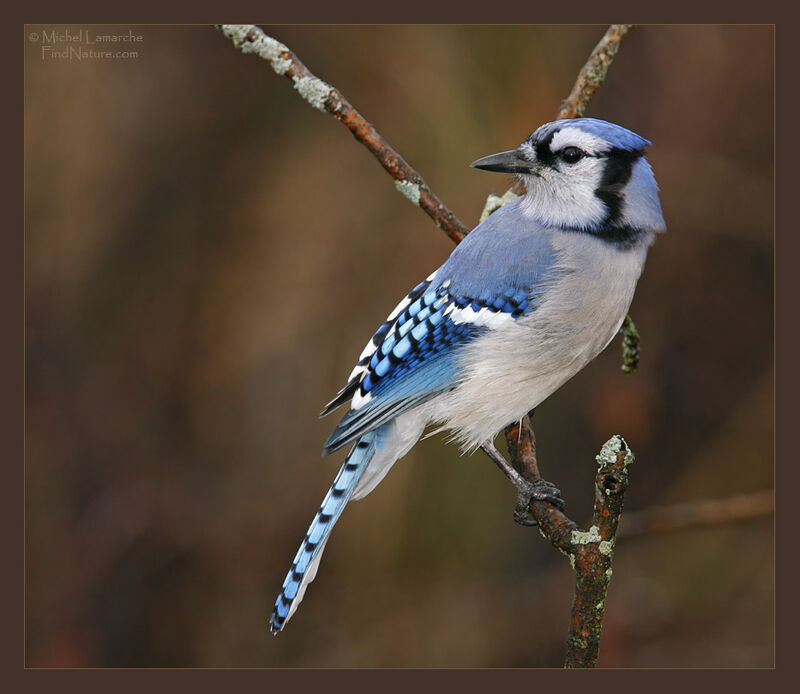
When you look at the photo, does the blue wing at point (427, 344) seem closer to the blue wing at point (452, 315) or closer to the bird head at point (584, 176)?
the blue wing at point (452, 315)

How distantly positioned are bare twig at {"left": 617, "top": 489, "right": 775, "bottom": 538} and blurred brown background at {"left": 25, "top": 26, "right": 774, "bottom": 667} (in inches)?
15.3

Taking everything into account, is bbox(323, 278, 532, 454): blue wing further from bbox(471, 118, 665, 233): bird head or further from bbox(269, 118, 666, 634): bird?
bbox(471, 118, 665, 233): bird head

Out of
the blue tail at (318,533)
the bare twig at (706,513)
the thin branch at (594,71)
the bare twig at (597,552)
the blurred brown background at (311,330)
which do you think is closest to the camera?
the bare twig at (597,552)

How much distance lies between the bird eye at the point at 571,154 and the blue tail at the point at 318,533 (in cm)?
85

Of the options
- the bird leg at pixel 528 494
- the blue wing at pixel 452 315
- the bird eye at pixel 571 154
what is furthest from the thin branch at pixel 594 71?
the bird leg at pixel 528 494

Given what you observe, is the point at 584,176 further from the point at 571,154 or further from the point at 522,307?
the point at 522,307

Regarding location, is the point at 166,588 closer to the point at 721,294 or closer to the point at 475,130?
the point at 475,130

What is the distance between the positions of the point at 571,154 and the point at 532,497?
87 centimetres

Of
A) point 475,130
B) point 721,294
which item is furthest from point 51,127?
point 721,294

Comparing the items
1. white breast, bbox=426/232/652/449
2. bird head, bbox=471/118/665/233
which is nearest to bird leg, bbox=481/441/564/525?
white breast, bbox=426/232/652/449

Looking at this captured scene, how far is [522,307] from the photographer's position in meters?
2.37

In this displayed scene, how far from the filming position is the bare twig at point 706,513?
292 cm

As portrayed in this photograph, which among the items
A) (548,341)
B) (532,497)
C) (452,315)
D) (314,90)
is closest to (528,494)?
(532,497)

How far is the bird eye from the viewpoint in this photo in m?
2.33
